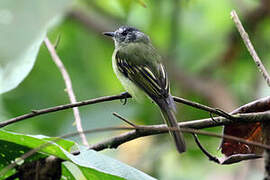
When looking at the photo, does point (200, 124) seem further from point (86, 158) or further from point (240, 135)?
point (86, 158)

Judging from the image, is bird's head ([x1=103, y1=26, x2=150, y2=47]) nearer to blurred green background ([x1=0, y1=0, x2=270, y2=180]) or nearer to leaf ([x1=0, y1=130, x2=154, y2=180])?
blurred green background ([x1=0, y1=0, x2=270, y2=180])

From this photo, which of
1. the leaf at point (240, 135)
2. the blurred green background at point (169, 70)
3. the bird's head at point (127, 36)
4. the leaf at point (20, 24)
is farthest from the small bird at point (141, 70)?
the leaf at point (20, 24)

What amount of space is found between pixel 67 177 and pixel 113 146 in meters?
0.20

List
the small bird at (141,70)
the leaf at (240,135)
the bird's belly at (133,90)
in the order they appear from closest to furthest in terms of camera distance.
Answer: the leaf at (240,135) → the small bird at (141,70) → the bird's belly at (133,90)

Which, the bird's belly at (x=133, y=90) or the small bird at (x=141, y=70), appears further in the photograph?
the bird's belly at (x=133, y=90)

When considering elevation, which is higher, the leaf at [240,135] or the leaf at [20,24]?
the leaf at [20,24]

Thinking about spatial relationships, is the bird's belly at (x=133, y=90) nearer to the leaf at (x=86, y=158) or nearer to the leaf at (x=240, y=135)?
the leaf at (x=240, y=135)

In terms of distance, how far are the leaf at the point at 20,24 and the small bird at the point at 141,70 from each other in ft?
6.75

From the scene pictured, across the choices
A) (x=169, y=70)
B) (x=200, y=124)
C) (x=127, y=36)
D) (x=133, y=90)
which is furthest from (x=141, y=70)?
(x=200, y=124)

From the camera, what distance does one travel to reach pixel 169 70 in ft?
15.9

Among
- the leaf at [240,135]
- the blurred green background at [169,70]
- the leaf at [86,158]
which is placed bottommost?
the blurred green background at [169,70]

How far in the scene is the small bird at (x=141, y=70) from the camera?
323cm

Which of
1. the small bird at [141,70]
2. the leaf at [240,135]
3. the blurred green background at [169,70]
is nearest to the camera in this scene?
the leaf at [240,135]

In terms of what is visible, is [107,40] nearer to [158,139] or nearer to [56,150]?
[158,139]
